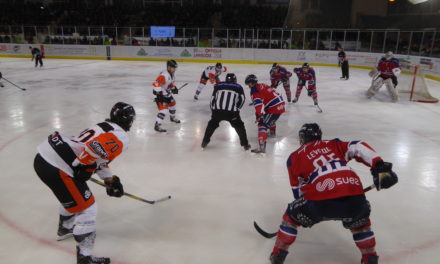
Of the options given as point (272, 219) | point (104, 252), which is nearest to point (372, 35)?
point (272, 219)

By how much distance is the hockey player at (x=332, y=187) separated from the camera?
2232 millimetres

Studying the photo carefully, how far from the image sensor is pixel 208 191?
4031mm

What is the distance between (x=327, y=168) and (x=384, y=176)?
13.6 inches

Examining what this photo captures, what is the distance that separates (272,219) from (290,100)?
6.15m

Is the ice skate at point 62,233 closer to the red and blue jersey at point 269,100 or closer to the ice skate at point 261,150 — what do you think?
the ice skate at point 261,150

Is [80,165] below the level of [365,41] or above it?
below

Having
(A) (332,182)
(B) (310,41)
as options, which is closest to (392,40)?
(B) (310,41)

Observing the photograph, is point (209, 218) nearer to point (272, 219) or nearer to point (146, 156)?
point (272, 219)

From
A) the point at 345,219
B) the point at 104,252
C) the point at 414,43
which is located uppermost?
the point at 414,43

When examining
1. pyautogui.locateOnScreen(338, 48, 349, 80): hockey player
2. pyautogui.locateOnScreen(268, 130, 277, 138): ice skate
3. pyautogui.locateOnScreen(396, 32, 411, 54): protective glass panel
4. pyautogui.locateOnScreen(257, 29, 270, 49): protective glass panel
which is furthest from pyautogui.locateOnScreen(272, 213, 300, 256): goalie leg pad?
pyautogui.locateOnScreen(257, 29, 270, 49): protective glass panel

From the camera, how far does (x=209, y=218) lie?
3.45 metres

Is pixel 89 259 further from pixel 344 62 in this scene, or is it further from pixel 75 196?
pixel 344 62

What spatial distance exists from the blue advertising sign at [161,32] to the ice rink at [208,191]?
513 inches

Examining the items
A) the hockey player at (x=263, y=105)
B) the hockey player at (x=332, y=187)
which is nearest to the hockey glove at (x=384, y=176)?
the hockey player at (x=332, y=187)
